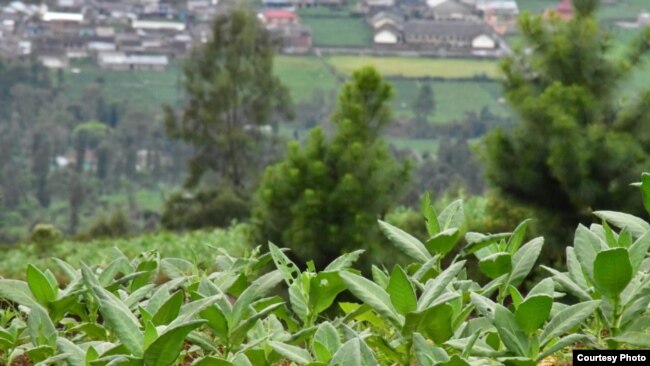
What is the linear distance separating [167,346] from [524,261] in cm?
60

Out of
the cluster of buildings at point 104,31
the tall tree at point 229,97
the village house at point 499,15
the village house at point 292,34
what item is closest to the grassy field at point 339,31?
the village house at point 292,34

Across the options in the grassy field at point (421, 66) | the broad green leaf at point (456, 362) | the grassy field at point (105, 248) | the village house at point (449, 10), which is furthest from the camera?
the village house at point (449, 10)

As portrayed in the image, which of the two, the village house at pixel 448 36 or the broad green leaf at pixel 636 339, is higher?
the broad green leaf at pixel 636 339

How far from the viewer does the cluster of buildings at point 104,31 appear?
36062mm

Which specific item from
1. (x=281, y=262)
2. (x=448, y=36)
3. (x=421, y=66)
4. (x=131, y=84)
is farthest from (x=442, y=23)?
(x=281, y=262)

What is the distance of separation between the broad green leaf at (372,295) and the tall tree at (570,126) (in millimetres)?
6974

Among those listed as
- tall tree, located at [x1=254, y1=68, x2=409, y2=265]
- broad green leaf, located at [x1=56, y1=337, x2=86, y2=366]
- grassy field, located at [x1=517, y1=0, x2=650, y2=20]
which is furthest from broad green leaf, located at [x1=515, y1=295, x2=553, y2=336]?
grassy field, located at [x1=517, y1=0, x2=650, y2=20]

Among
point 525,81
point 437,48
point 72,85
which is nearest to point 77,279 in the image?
point 525,81

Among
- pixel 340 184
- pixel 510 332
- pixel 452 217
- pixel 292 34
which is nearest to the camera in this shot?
pixel 510 332

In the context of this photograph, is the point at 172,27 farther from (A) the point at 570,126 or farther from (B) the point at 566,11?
(A) the point at 570,126

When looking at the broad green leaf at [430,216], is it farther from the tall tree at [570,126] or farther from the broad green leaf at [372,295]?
the tall tree at [570,126]

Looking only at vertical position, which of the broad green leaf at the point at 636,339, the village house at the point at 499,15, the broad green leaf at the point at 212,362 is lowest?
the village house at the point at 499,15

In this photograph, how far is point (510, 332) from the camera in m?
1.47

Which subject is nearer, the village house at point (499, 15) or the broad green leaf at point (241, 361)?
the broad green leaf at point (241, 361)
